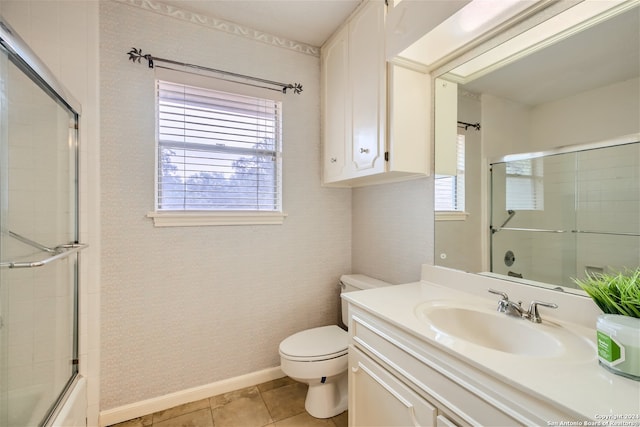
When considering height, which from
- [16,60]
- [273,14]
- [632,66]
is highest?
[273,14]

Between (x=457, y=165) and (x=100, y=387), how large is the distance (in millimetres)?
2330

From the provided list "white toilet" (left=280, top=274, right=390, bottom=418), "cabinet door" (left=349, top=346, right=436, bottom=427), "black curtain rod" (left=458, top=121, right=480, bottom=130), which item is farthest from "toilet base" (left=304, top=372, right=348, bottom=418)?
"black curtain rod" (left=458, top=121, right=480, bottom=130)

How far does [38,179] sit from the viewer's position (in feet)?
4.26

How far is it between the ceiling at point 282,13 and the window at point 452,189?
1114mm

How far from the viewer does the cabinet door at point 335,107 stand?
1801 millimetres

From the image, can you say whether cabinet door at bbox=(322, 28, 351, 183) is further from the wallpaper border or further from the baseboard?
the baseboard

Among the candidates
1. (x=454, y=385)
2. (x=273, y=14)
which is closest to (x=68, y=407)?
(x=454, y=385)

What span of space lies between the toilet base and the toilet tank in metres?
0.41

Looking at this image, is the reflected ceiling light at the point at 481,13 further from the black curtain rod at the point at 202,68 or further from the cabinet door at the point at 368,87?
the black curtain rod at the point at 202,68

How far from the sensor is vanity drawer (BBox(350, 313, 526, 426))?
2.40 ft

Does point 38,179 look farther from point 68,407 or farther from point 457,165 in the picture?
point 457,165

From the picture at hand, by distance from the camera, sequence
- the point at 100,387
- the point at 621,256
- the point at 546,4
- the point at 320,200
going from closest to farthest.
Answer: the point at 621,256
the point at 546,4
the point at 100,387
the point at 320,200

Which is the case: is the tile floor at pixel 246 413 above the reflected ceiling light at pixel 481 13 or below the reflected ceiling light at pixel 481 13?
below

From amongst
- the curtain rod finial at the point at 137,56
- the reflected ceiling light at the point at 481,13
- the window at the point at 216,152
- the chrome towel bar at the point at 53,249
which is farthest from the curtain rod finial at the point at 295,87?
the chrome towel bar at the point at 53,249
